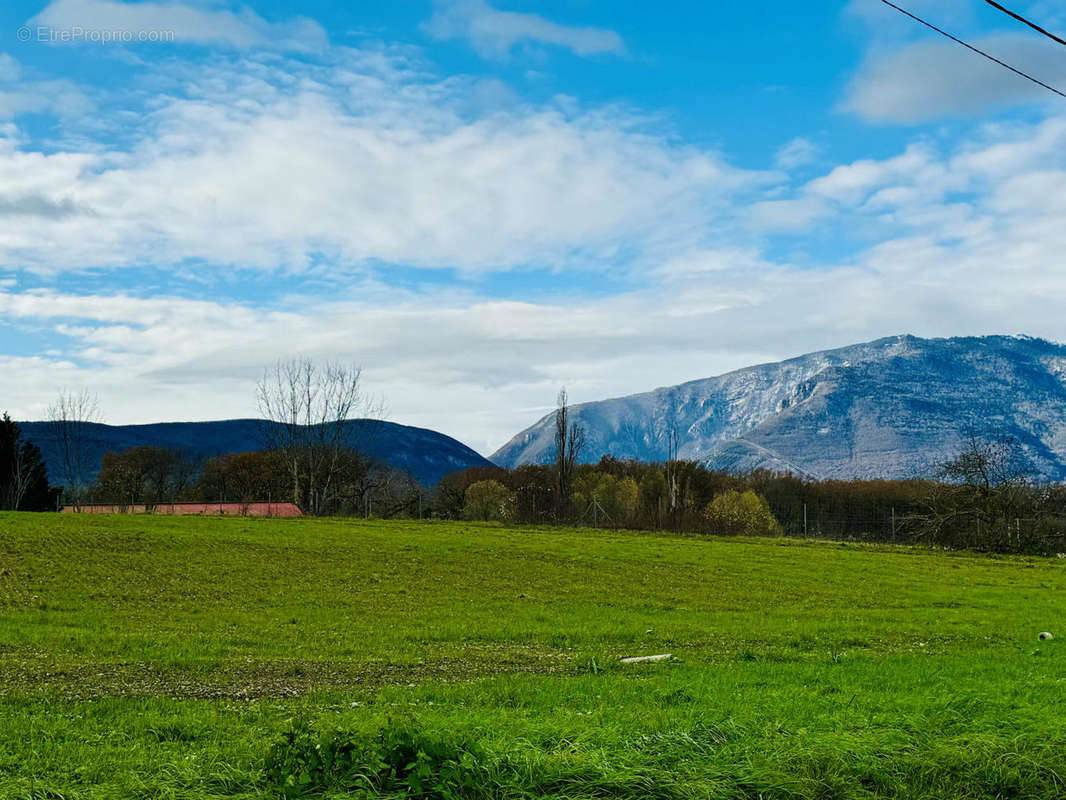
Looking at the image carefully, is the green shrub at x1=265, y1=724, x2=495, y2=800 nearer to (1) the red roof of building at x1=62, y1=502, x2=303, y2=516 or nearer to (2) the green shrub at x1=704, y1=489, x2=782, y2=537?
(2) the green shrub at x1=704, y1=489, x2=782, y2=537

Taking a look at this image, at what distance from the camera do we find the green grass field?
6824 millimetres

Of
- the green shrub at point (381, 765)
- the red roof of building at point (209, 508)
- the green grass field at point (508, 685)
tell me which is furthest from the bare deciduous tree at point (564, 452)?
the green shrub at point (381, 765)

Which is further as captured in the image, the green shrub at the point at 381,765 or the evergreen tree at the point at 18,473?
the evergreen tree at the point at 18,473

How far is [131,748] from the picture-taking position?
794 centimetres

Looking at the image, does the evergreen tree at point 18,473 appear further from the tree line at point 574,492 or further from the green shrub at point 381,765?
the green shrub at point 381,765

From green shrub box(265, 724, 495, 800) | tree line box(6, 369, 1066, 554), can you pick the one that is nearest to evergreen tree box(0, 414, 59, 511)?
tree line box(6, 369, 1066, 554)

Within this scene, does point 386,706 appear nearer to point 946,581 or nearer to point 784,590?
point 784,590

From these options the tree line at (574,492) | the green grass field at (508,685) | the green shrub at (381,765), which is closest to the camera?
the green shrub at (381,765)

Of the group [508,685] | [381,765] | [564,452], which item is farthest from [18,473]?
[381,765]

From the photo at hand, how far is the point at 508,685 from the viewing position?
39.3 ft

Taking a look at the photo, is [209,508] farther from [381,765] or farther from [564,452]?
[381,765]

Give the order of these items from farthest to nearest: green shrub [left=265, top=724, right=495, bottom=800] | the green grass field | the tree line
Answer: the tree line < the green grass field < green shrub [left=265, top=724, right=495, bottom=800]

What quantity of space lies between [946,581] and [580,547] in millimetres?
17597

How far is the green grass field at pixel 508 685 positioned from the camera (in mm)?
6824
